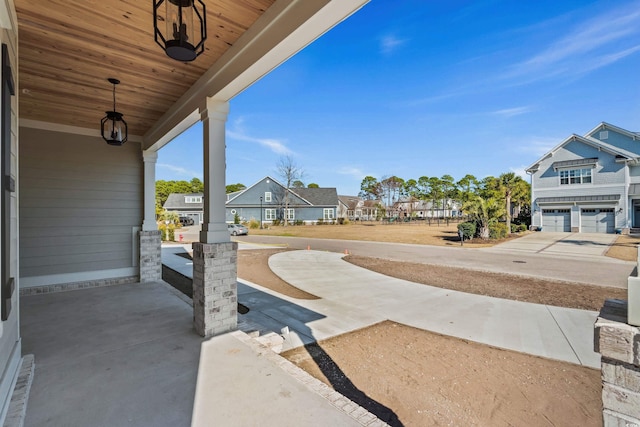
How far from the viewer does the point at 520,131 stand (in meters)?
20.0

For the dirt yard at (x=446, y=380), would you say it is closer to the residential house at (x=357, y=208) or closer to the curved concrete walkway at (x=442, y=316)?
the curved concrete walkway at (x=442, y=316)

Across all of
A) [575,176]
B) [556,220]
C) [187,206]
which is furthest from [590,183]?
[187,206]

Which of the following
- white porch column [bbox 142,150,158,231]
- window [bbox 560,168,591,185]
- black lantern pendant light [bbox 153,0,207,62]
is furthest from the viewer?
window [bbox 560,168,591,185]

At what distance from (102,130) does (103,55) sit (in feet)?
5.20

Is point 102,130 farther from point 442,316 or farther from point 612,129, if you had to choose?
point 612,129

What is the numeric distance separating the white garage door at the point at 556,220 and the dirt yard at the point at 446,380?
81.8ft

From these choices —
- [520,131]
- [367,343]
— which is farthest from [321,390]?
[520,131]

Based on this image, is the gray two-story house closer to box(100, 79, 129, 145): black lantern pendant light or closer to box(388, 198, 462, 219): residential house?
box(388, 198, 462, 219): residential house

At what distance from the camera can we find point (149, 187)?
6.66 m

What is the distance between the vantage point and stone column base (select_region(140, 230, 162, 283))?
6.50 m

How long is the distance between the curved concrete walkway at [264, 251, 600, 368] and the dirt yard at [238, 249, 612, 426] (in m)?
0.30

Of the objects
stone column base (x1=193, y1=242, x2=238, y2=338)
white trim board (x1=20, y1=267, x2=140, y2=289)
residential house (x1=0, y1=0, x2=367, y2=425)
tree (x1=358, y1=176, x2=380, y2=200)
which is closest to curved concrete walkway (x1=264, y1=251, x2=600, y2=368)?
stone column base (x1=193, y1=242, x2=238, y2=338)

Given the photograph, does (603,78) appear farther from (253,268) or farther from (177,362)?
(177,362)

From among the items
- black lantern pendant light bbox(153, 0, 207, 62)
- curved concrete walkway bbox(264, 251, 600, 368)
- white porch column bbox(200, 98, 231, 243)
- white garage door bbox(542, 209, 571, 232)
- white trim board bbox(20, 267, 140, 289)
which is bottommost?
curved concrete walkway bbox(264, 251, 600, 368)
